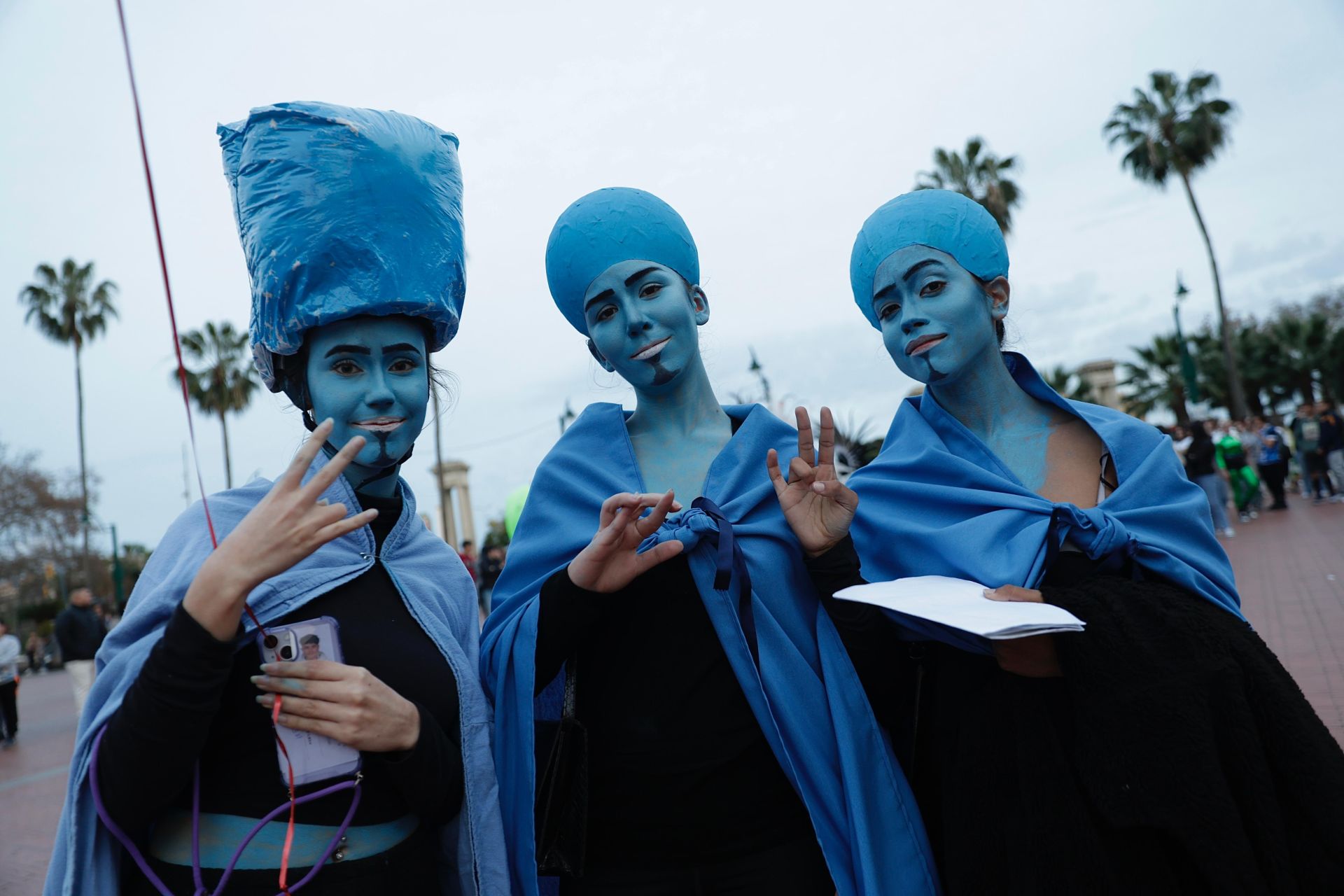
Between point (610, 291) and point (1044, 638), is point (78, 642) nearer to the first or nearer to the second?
point (610, 291)

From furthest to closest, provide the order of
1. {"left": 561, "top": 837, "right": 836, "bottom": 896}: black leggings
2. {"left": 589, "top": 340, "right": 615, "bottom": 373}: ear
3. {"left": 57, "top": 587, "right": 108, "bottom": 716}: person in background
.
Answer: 1. {"left": 57, "top": 587, "right": 108, "bottom": 716}: person in background
2. {"left": 589, "top": 340, "right": 615, "bottom": 373}: ear
3. {"left": 561, "top": 837, "right": 836, "bottom": 896}: black leggings

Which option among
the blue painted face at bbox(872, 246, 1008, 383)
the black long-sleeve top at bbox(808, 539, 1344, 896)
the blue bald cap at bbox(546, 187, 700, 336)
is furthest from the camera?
the blue bald cap at bbox(546, 187, 700, 336)

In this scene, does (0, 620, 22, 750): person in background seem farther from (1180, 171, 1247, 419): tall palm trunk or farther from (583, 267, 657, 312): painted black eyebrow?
(1180, 171, 1247, 419): tall palm trunk

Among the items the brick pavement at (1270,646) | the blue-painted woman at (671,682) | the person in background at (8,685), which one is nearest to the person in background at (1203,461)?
the brick pavement at (1270,646)

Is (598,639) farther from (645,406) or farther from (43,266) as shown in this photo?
(43,266)

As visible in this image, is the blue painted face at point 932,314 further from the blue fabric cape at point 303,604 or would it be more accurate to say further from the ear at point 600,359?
the blue fabric cape at point 303,604

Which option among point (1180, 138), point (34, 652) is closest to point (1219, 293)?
point (1180, 138)

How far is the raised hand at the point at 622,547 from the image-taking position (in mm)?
1932

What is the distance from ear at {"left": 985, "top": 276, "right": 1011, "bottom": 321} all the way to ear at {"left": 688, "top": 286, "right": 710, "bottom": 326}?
70cm

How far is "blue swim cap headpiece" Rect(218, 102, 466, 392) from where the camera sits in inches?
72.5

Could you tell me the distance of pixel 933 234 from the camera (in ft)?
7.14

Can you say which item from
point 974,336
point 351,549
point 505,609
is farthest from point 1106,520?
point 351,549

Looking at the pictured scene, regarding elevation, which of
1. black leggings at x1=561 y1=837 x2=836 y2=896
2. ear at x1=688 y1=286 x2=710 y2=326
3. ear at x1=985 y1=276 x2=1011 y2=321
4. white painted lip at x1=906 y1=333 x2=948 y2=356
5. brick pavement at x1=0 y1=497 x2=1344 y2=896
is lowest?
brick pavement at x1=0 y1=497 x2=1344 y2=896

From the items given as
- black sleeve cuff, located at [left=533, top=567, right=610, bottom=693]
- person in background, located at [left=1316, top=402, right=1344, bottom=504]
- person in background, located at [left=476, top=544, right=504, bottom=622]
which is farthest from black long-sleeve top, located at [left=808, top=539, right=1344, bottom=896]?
person in background, located at [left=1316, top=402, right=1344, bottom=504]
